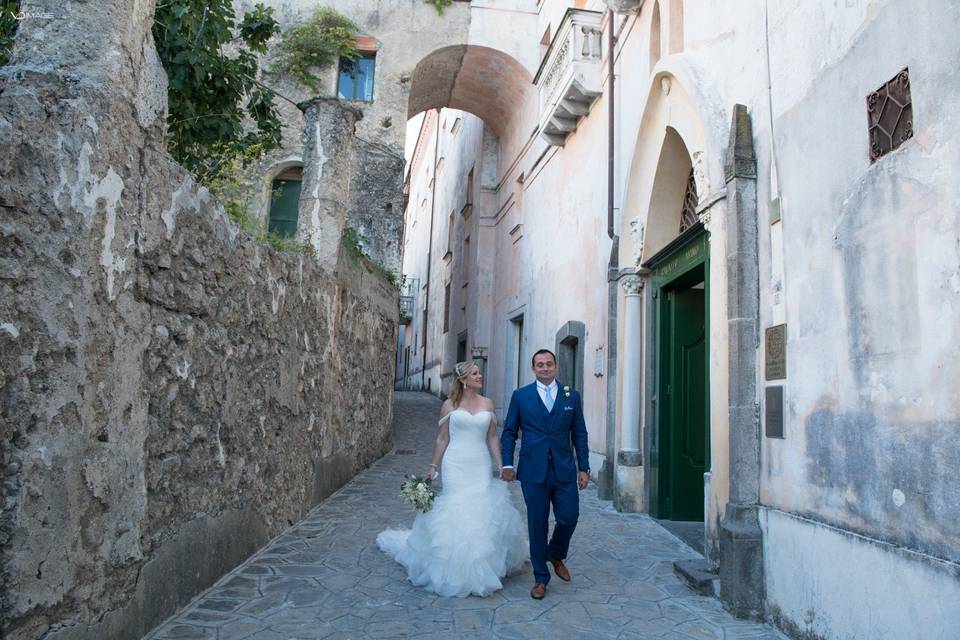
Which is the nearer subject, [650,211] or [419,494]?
[419,494]

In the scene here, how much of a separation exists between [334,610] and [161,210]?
237cm

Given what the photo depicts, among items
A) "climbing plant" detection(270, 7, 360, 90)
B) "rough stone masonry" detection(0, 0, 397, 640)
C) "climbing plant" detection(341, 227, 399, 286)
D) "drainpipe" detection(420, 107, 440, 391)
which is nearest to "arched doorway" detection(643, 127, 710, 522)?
"climbing plant" detection(341, 227, 399, 286)

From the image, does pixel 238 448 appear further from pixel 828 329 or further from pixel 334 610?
pixel 828 329

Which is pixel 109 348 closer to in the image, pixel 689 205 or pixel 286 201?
pixel 689 205

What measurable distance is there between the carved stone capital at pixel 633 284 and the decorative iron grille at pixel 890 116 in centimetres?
414

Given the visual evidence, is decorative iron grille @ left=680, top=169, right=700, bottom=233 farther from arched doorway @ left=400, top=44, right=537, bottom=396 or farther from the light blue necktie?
arched doorway @ left=400, top=44, right=537, bottom=396

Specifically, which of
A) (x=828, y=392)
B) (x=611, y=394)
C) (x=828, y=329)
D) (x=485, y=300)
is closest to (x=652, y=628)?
(x=828, y=392)

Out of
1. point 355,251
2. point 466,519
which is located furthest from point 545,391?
point 355,251

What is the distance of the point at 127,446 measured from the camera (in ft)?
9.84

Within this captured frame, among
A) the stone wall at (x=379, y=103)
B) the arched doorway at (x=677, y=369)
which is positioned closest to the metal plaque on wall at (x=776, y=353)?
the arched doorway at (x=677, y=369)

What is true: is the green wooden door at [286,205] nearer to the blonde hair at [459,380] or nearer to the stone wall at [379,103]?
the stone wall at [379,103]

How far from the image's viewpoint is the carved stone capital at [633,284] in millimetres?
7277

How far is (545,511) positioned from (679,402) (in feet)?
9.14

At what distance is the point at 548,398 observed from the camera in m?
4.46
